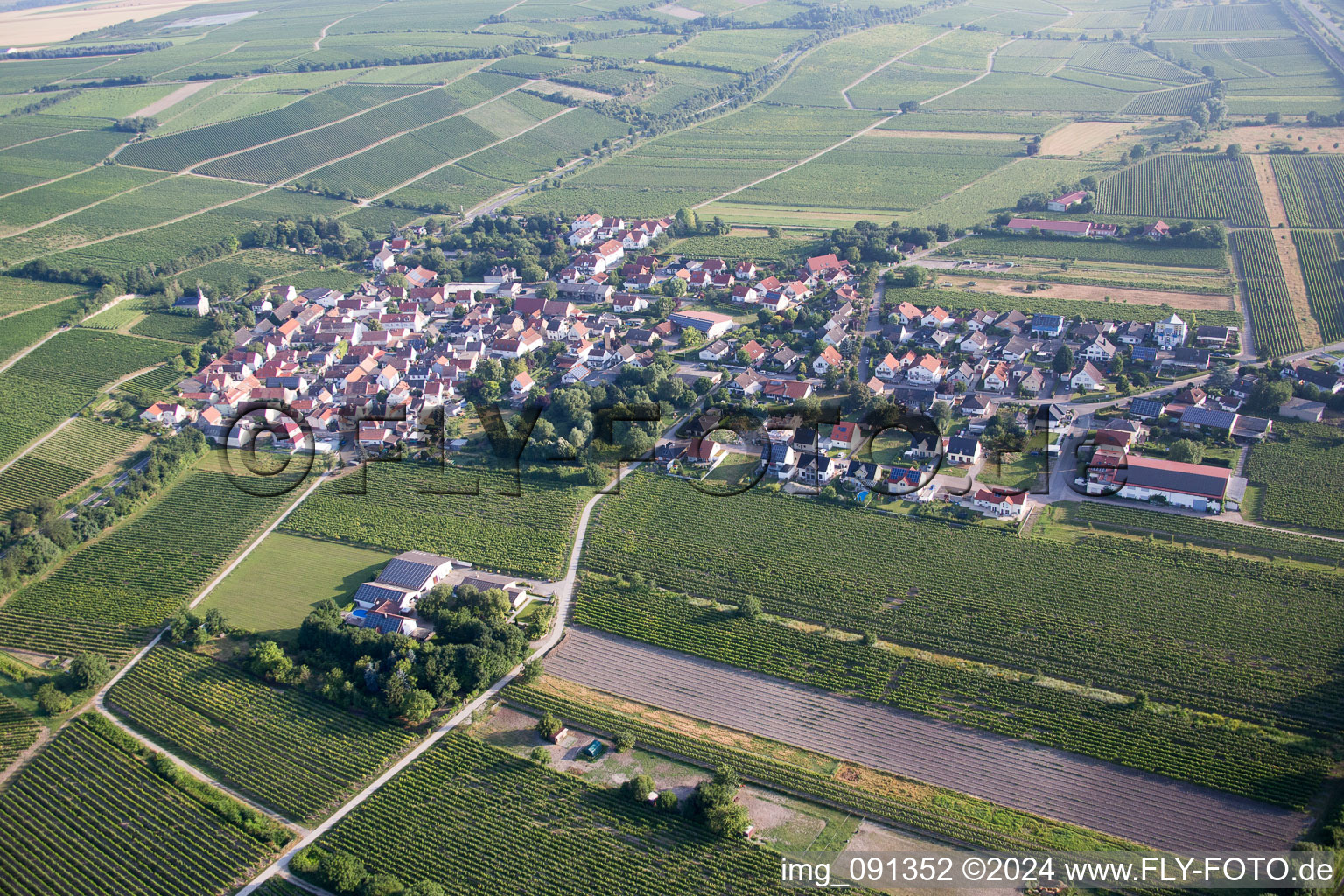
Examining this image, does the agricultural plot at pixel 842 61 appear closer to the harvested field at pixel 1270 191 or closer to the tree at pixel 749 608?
the harvested field at pixel 1270 191

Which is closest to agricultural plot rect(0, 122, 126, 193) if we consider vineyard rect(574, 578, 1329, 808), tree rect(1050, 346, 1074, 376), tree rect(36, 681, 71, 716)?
tree rect(36, 681, 71, 716)

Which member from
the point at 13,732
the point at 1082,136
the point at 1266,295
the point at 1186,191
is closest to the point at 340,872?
the point at 13,732

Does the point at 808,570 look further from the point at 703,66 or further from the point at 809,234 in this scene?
the point at 703,66

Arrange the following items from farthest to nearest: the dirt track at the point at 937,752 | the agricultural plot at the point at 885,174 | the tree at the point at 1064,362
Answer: the agricultural plot at the point at 885,174, the tree at the point at 1064,362, the dirt track at the point at 937,752

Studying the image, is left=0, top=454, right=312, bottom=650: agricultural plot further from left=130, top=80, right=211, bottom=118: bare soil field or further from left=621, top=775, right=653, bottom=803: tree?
left=130, top=80, right=211, bottom=118: bare soil field

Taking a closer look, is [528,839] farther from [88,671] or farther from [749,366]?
[749,366]

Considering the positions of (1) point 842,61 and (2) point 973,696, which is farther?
(1) point 842,61

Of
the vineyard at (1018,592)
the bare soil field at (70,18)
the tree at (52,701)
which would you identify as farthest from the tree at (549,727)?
the bare soil field at (70,18)
